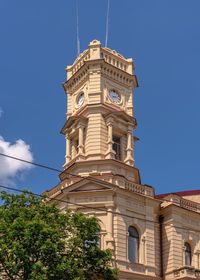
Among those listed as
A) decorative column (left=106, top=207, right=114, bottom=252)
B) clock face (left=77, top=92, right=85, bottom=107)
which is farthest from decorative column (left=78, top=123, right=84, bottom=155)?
decorative column (left=106, top=207, right=114, bottom=252)

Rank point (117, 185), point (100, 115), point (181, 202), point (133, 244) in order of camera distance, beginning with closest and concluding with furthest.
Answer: point (117, 185) < point (133, 244) < point (181, 202) < point (100, 115)

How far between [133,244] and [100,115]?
1047 centimetres

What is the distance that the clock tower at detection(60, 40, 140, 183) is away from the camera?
40.8m

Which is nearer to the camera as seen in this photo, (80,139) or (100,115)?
(80,139)

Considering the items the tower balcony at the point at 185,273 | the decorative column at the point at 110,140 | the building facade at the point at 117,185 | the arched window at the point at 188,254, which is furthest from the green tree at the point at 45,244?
the arched window at the point at 188,254

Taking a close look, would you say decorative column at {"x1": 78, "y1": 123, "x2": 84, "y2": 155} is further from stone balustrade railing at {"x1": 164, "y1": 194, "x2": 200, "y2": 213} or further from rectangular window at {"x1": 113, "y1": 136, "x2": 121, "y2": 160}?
stone balustrade railing at {"x1": 164, "y1": 194, "x2": 200, "y2": 213}

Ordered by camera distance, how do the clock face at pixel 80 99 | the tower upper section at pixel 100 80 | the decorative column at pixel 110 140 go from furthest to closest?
1. the clock face at pixel 80 99
2. the tower upper section at pixel 100 80
3. the decorative column at pixel 110 140

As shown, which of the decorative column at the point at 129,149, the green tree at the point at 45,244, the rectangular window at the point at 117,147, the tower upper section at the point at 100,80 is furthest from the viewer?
the tower upper section at the point at 100,80

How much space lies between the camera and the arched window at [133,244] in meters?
36.9

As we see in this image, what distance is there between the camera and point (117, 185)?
37000mm

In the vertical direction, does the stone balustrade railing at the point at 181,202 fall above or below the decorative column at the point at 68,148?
below

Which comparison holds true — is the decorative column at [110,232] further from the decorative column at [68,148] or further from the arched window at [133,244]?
the decorative column at [68,148]

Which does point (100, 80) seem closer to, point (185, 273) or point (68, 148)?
point (68, 148)

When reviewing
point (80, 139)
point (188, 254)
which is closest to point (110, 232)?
point (188, 254)
